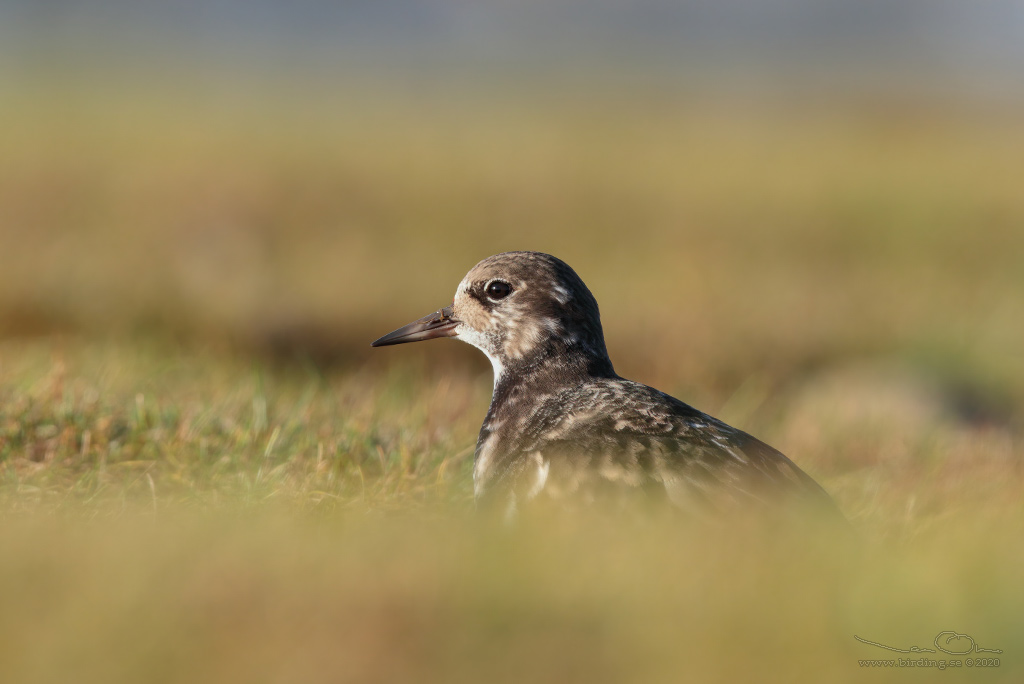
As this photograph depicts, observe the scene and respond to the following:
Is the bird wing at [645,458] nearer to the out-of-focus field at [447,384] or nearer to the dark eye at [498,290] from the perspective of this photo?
the out-of-focus field at [447,384]

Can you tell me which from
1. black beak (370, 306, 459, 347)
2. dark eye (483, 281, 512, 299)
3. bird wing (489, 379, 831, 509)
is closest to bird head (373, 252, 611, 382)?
dark eye (483, 281, 512, 299)

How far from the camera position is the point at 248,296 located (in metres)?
11.6

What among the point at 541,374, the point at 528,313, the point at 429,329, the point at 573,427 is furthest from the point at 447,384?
the point at 573,427

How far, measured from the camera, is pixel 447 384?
7.56m

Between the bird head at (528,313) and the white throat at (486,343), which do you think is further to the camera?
the white throat at (486,343)

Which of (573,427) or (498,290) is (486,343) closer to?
(498,290)

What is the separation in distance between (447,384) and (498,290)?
1737mm

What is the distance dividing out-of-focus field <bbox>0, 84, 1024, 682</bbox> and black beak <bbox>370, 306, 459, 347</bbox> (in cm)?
48

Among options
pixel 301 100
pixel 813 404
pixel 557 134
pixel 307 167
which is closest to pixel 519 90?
pixel 301 100

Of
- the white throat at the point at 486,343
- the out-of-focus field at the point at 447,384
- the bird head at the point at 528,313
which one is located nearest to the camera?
the out-of-focus field at the point at 447,384

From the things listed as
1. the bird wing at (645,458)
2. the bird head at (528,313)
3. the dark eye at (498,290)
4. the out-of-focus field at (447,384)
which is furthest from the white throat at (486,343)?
the bird wing at (645,458)

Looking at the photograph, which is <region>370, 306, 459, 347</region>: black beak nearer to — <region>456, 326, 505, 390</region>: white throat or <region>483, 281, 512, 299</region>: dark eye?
<region>456, 326, 505, 390</region>: white throat

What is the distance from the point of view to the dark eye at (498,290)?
5.93m

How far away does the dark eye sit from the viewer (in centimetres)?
593
